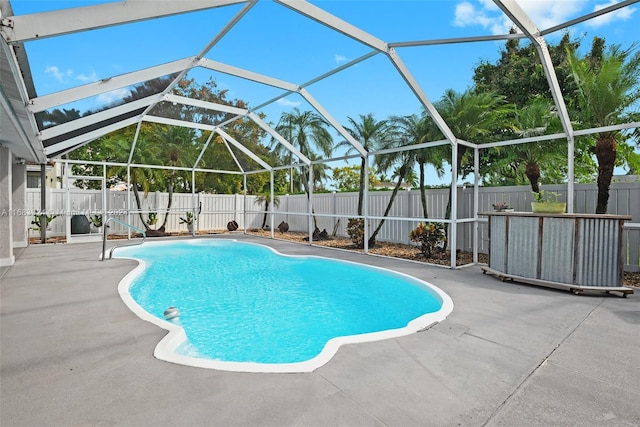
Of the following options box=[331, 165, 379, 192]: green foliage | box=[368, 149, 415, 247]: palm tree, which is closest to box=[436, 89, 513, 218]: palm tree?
box=[368, 149, 415, 247]: palm tree

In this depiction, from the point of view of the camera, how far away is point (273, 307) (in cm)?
509

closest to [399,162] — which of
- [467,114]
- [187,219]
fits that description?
[467,114]

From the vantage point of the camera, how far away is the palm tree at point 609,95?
232 inches

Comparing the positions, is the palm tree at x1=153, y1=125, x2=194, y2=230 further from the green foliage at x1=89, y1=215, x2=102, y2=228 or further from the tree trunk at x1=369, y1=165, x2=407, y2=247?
the tree trunk at x1=369, y1=165, x2=407, y2=247

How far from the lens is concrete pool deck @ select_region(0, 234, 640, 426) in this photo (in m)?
1.97

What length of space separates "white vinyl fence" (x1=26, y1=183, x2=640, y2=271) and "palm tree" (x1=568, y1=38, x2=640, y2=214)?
0.67 m

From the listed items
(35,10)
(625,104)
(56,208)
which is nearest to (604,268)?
(625,104)

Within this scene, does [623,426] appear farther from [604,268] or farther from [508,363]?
[604,268]

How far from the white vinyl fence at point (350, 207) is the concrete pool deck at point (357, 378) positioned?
3.52m

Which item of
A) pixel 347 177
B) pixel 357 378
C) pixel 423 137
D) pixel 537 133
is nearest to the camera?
pixel 357 378

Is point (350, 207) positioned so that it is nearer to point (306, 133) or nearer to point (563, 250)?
point (306, 133)

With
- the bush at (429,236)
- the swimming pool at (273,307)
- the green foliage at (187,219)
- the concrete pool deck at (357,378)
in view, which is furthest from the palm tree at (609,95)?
the green foliage at (187,219)

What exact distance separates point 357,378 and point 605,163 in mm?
6663

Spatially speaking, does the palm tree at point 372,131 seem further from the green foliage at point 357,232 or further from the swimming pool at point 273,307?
the swimming pool at point 273,307
